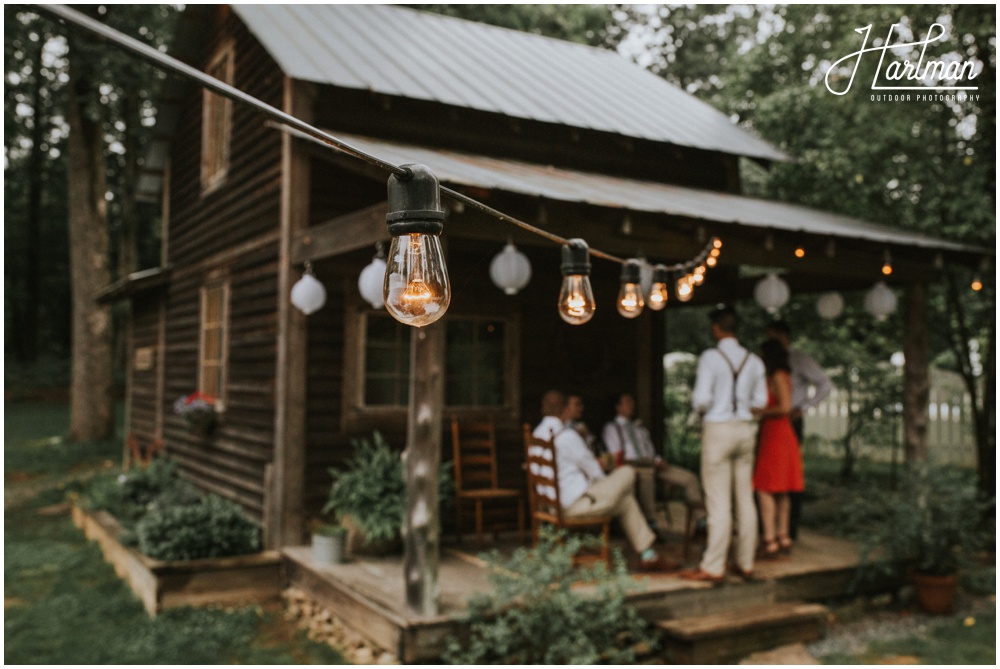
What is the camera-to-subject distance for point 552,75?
10.3 meters

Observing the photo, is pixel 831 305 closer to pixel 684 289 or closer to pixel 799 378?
pixel 799 378

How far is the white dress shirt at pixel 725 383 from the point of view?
5.62m

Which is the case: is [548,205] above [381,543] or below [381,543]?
above

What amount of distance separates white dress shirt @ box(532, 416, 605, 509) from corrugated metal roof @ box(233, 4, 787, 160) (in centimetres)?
357

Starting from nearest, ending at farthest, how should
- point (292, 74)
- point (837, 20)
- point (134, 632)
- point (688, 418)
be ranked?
point (134, 632) < point (292, 74) < point (837, 20) < point (688, 418)

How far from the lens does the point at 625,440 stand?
23.4ft

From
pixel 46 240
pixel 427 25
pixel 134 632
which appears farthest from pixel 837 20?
pixel 46 240

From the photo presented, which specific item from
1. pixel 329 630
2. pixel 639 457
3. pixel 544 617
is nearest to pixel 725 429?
pixel 639 457

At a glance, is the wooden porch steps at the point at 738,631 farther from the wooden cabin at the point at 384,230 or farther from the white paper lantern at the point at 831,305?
the white paper lantern at the point at 831,305

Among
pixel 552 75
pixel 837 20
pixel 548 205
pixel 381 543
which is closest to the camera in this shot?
pixel 548 205

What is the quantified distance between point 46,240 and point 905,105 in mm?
28054

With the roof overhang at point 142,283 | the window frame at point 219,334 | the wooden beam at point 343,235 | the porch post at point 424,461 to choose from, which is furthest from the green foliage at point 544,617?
the roof overhang at point 142,283

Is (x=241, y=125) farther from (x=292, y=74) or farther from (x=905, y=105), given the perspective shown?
(x=905, y=105)

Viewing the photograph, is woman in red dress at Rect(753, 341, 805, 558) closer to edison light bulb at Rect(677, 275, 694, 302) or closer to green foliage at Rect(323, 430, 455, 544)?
green foliage at Rect(323, 430, 455, 544)
